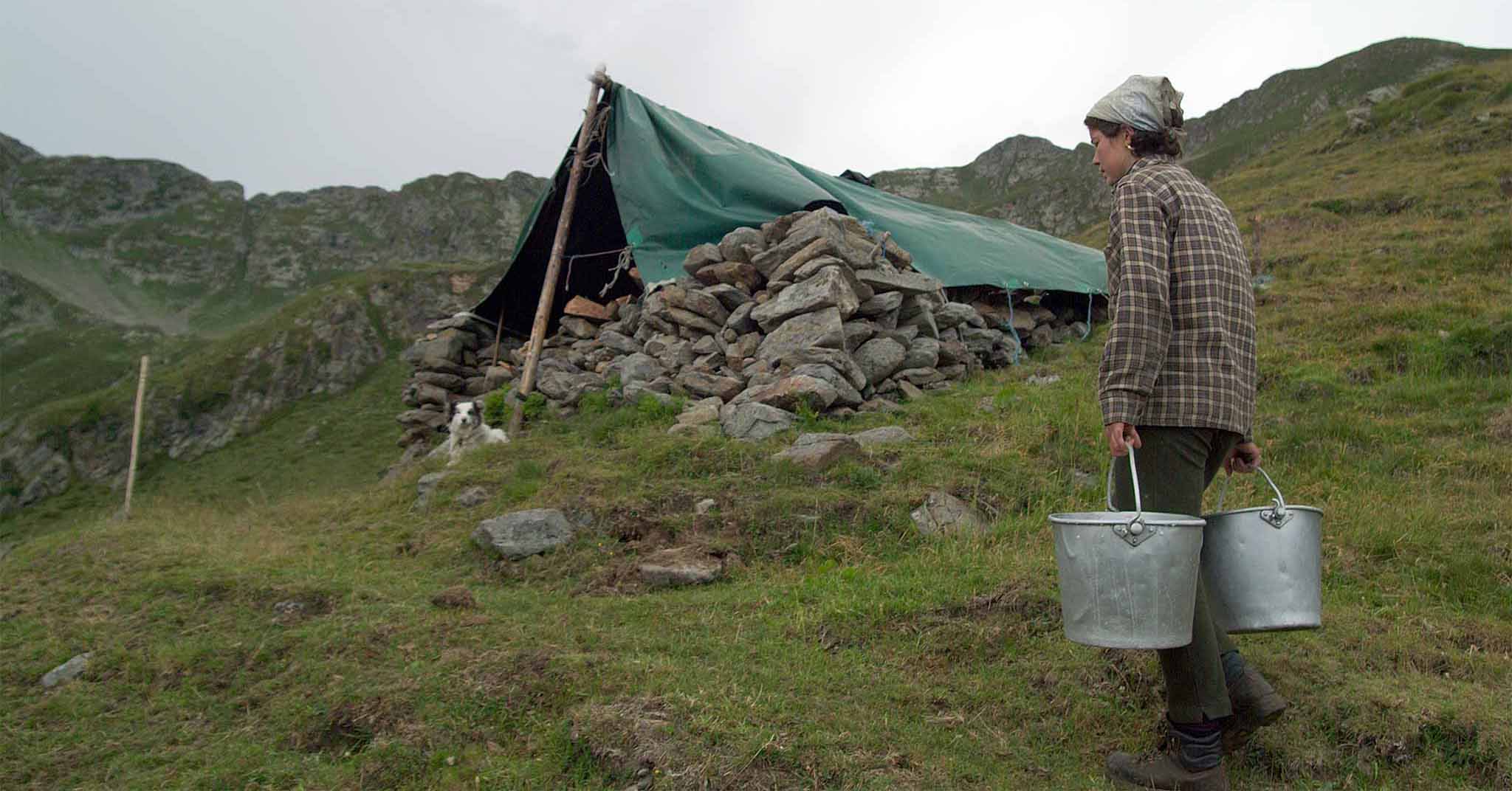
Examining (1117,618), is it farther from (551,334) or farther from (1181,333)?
(551,334)

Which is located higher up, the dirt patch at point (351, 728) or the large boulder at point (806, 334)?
the large boulder at point (806, 334)

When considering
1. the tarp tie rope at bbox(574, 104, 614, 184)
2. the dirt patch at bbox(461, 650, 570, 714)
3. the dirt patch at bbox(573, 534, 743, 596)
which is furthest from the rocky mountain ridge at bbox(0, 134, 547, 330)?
the dirt patch at bbox(461, 650, 570, 714)

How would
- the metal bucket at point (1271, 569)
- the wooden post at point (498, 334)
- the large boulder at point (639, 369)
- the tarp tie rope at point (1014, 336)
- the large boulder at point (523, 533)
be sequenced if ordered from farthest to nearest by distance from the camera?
the wooden post at point (498, 334) → the tarp tie rope at point (1014, 336) → the large boulder at point (639, 369) → the large boulder at point (523, 533) → the metal bucket at point (1271, 569)

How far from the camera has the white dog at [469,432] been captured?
9.23 m

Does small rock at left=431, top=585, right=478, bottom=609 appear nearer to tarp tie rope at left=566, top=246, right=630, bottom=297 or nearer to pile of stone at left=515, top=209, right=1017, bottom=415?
pile of stone at left=515, top=209, right=1017, bottom=415

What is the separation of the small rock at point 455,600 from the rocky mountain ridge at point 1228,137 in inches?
2041

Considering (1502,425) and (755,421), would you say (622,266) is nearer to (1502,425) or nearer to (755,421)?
(755,421)

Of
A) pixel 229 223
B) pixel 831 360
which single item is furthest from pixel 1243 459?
pixel 229 223

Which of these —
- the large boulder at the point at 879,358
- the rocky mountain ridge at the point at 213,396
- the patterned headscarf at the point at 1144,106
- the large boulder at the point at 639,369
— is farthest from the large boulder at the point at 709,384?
the rocky mountain ridge at the point at 213,396

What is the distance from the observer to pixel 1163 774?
2.69m

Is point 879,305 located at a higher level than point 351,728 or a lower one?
higher

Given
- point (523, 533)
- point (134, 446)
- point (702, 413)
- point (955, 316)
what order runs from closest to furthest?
point (523, 533) → point (702, 413) → point (955, 316) → point (134, 446)

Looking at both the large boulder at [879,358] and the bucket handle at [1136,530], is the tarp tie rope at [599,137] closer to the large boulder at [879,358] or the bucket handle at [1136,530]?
the large boulder at [879,358]

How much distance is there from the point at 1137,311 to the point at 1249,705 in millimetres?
1224
